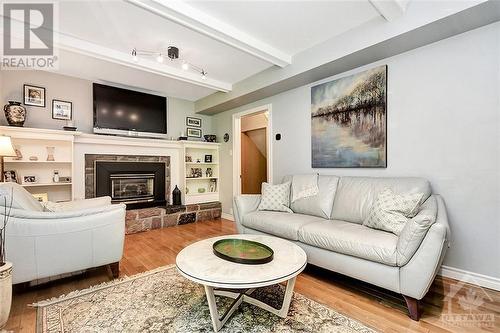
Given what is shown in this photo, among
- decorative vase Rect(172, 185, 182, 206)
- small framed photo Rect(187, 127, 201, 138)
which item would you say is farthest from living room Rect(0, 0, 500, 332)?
small framed photo Rect(187, 127, 201, 138)

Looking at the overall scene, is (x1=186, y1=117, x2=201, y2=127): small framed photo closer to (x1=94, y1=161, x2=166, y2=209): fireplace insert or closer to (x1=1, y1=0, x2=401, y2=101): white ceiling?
(x1=94, y1=161, x2=166, y2=209): fireplace insert

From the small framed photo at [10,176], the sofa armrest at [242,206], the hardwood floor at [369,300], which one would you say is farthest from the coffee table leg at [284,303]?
the small framed photo at [10,176]

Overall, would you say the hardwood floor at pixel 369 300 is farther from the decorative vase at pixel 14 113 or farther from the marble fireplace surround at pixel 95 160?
the decorative vase at pixel 14 113

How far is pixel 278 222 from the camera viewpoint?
8.52 ft

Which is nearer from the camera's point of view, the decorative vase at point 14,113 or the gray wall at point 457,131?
the gray wall at point 457,131

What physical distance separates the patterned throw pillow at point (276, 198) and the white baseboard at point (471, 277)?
1649 mm

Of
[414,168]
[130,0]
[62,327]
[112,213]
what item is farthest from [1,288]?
[414,168]

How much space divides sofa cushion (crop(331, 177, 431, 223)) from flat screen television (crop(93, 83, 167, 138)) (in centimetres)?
361

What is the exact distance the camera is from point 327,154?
3201mm

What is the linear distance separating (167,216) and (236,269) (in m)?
3.10

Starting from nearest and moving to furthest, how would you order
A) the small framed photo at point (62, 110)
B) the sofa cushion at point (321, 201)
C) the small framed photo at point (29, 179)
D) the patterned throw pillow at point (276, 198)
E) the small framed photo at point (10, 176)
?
1. the sofa cushion at point (321, 201)
2. the patterned throw pillow at point (276, 198)
3. the small framed photo at point (10, 176)
4. the small framed photo at point (29, 179)
5. the small framed photo at point (62, 110)

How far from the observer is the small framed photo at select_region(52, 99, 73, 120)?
3672mm

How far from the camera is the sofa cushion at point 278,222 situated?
2447 millimetres

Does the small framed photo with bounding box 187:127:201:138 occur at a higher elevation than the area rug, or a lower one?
higher
